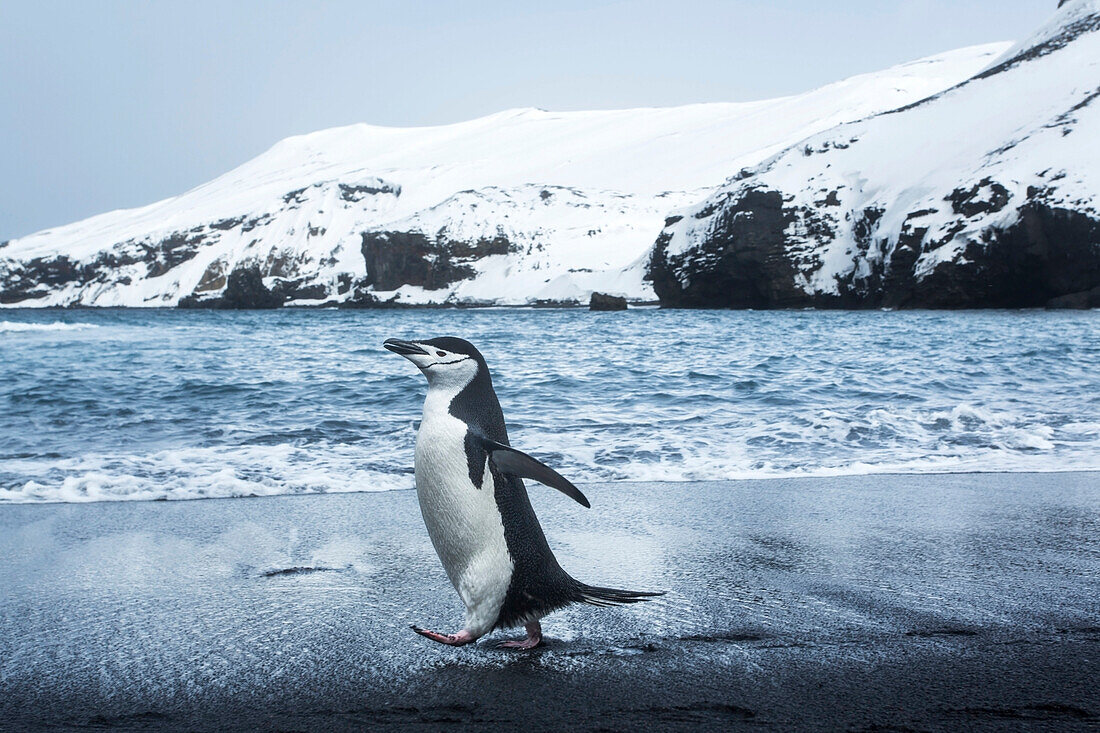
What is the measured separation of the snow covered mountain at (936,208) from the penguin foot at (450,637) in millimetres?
43164

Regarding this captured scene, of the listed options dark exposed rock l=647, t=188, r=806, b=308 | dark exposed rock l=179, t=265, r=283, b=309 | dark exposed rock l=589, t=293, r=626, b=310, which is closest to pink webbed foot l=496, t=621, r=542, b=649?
dark exposed rock l=647, t=188, r=806, b=308

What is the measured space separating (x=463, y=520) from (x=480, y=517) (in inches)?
2.1

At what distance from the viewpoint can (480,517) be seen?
266 cm

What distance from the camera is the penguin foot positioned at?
2.45 m

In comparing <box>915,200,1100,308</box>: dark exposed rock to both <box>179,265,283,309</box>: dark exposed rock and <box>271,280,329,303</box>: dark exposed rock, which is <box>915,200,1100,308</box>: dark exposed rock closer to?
<box>179,265,283,309</box>: dark exposed rock

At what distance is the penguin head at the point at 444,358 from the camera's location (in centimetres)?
274

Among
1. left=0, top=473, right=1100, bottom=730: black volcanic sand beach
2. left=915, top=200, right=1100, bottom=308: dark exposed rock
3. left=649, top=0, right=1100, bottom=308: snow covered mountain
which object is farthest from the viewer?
left=649, top=0, right=1100, bottom=308: snow covered mountain

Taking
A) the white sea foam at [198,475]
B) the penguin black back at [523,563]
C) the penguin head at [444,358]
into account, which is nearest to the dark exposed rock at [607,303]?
the white sea foam at [198,475]

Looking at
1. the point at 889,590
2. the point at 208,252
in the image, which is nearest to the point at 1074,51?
the point at 889,590

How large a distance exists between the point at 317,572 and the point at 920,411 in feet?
21.5

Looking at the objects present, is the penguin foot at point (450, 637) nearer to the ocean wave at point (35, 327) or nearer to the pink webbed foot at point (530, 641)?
the pink webbed foot at point (530, 641)

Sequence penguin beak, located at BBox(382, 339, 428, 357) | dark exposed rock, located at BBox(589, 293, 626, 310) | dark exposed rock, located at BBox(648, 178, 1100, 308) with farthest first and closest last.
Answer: dark exposed rock, located at BBox(589, 293, 626, 310) < dark exposed rock, located at BBox(648, 178, 1100, 308) < penguin beak, located at BBox(382, 339, 428, 357)

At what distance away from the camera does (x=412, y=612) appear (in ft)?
9.30

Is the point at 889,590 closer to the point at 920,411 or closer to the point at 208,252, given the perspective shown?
the point at 920,411
